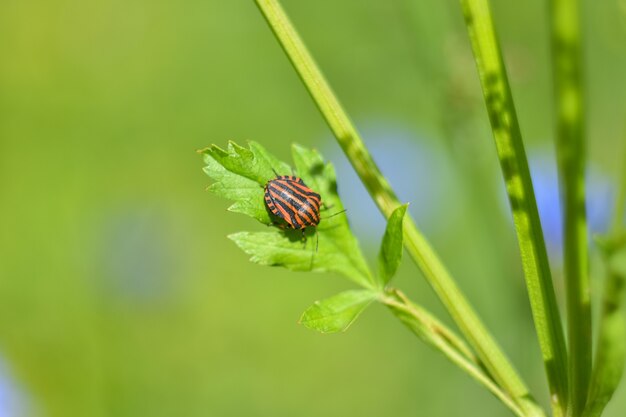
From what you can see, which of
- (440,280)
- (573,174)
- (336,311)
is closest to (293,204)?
(336,311)

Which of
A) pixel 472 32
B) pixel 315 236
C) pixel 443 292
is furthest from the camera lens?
pixel 315 236

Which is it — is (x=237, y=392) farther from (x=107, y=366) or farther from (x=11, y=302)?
(x=11, y=302)

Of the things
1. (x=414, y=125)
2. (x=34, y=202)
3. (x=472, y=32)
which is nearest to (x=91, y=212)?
(x=34, y=202)

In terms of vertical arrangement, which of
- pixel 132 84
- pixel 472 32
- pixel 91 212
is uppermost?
pixel 132 84

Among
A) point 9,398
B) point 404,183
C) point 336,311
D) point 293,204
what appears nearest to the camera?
point 336,311

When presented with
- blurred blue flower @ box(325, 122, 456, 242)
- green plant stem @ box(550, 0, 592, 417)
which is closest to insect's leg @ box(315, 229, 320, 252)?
green plant stem @ box(550, 0, 592, 417)

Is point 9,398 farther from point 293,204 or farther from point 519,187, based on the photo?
point 519,187
